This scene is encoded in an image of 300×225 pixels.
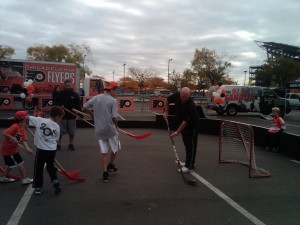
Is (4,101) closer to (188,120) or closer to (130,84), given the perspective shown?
(188,120)

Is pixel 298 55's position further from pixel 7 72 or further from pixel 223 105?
pixel 7 72

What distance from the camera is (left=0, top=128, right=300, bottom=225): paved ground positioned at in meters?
4.31

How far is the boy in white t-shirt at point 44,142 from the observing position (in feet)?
16.5

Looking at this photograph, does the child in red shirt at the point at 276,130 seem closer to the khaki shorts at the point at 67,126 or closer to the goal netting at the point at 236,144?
the goal netting at the point at 236,144

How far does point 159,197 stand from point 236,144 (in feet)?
13.0

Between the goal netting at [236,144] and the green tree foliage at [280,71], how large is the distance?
52225mm

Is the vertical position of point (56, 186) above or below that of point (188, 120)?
below

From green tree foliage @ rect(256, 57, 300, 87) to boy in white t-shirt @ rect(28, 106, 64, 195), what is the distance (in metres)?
56.9

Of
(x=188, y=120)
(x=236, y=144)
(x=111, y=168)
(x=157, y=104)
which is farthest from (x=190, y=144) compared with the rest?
(x=157, y=104)

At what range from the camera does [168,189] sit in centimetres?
555

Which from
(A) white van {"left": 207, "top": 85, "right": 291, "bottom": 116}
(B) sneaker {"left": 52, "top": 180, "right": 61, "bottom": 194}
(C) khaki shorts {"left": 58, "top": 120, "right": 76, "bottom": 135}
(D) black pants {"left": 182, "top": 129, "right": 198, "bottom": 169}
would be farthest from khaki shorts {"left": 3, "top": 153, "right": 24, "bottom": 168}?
(A) white van {"left": 207, "top": 85, "right": 291, "bottom": 116}

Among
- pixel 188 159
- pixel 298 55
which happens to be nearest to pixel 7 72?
pixel 188 159

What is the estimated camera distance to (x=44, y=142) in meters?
5.04

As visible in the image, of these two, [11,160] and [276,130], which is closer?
[11,160]
